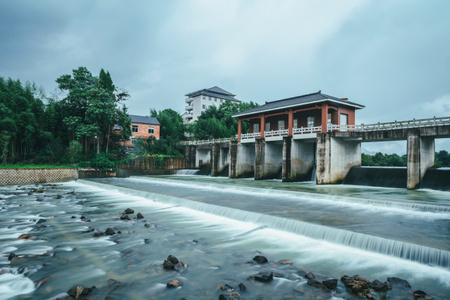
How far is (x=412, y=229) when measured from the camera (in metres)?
7.72

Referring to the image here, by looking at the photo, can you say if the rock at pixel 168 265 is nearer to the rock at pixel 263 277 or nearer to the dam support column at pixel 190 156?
the rock at pixel 263 277

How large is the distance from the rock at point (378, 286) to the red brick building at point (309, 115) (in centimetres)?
1861

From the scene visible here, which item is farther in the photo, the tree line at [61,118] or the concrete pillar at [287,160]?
the tree line at [61,118]

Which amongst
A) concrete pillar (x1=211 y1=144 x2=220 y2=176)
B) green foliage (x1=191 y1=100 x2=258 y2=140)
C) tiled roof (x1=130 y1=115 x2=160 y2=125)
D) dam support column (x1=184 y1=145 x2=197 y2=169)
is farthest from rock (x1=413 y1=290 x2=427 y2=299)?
tiled roof (x1=130 y1=115 x2=160 y2=125)

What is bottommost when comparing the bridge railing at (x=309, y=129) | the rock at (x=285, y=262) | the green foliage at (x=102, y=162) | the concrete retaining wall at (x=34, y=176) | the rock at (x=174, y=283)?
the rock at (x=174, y=283)

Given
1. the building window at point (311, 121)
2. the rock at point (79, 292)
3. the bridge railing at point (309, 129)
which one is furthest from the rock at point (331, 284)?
the building window at point (311, 121)

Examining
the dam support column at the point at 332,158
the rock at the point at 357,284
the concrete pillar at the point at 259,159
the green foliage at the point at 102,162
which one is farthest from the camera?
the green foliage at the point at 102,162

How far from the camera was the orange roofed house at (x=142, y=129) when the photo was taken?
4366cm

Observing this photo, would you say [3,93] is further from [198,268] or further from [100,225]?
[198,268]

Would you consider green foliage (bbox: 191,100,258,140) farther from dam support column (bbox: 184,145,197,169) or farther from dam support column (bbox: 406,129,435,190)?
dam support column (bbox: 406,129,435,190)

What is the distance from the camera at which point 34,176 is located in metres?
24.6

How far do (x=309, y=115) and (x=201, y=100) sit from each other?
145ft

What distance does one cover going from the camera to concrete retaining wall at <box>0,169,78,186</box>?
22891mm

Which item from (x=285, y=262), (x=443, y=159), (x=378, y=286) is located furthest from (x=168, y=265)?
(x=443, y=159)
